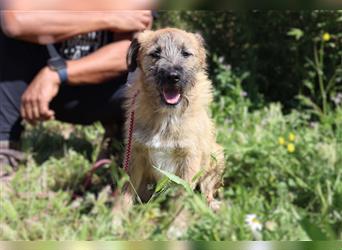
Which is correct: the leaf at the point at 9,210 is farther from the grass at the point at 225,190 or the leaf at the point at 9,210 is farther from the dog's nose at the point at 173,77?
the dog's nose at the point at 173,77

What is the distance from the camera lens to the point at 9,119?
860 millimetres

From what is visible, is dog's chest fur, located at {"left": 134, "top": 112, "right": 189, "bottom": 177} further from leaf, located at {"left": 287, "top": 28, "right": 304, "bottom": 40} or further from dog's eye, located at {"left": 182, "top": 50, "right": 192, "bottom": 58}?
leaf, located at {"left": 287, "top": 28, "right": 304, "bottom": 40}

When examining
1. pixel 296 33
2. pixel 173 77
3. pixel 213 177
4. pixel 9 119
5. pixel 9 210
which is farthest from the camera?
pixel 9 210

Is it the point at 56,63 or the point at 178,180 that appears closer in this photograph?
the point at 178,180

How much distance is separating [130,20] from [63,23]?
0.25 feet

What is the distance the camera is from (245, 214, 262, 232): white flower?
6.00ft

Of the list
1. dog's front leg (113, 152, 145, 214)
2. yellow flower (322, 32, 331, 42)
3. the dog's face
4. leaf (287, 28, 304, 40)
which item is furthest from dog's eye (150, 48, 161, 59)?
yellow flower (322, 32, 331, 42)

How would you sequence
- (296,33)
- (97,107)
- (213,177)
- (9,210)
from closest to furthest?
(213,177) → (97,107) → (296,33) → (9,210)

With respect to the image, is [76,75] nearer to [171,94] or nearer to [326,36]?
[171,94]

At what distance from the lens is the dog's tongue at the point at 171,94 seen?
505 millimetres

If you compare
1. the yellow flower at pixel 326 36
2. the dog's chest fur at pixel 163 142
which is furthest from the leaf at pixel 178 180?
the yellow flower at pixel 326 36

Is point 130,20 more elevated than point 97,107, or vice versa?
point 130,20

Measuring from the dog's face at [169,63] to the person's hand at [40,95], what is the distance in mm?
190

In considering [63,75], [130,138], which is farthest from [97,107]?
[130,138]
